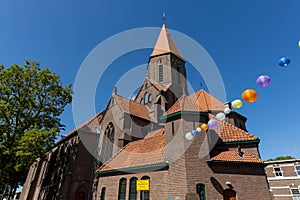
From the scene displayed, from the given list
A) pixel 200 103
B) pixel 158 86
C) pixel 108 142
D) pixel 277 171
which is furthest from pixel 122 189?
pixel 277 171

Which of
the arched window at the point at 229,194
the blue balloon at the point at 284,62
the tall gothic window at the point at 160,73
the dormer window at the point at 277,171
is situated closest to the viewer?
the blue balloon at the point at 284,62

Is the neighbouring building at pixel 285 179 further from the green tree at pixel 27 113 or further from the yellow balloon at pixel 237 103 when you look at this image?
the green tree at pixel 27 113

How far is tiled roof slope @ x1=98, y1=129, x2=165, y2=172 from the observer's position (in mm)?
13343

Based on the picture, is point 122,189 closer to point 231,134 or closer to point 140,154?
point 140,154

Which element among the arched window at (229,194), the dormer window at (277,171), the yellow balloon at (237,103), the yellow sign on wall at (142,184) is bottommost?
the arched window at (229,194)

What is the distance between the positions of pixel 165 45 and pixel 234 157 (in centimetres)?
2566

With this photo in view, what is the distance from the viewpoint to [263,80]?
482cm

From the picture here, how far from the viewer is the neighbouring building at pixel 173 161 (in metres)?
11.4

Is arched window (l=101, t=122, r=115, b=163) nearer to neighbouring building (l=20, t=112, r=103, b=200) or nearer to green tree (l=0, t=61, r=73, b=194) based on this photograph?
neighbouring building (l=20, t=112, r=103, b=200)

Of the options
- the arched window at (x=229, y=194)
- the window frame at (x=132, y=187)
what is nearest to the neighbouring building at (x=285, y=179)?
the arched window at (x=229, y=194)

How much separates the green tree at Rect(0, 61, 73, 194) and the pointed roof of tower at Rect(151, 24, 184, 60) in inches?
707

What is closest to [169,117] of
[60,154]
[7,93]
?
[7,93]

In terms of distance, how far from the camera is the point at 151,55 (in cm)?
3275

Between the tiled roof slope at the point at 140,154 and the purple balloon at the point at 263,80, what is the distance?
9057mm
